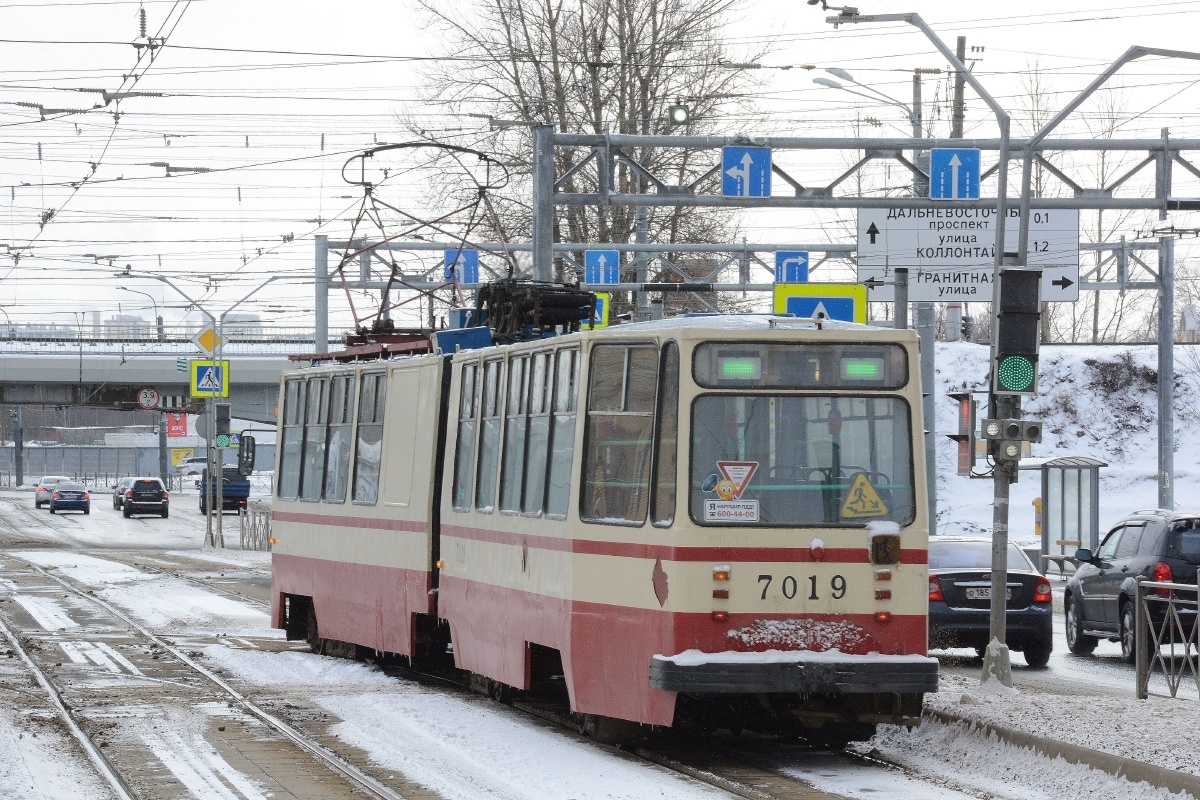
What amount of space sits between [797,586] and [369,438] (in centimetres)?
628

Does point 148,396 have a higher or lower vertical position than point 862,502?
higher

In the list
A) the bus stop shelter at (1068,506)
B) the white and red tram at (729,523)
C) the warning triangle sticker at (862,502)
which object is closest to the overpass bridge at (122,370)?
the bus stop shelter at (1068,506)

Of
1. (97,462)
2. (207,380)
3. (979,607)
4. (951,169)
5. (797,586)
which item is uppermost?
(951,169)

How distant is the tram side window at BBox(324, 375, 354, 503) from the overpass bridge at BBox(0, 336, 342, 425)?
54.5 m

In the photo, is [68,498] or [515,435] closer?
[515,435]

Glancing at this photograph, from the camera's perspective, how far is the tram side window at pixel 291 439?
709 inches

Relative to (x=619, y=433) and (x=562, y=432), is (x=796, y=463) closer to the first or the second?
(x=619, y=433)

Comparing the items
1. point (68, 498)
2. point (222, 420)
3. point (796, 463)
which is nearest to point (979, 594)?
point (796, 463)

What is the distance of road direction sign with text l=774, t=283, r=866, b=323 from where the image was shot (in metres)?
24.1

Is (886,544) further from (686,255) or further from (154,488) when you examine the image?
(154,488)

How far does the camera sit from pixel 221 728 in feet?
39.6

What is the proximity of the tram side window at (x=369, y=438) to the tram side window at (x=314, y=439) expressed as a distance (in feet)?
3.49

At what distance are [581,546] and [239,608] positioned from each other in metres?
14.4

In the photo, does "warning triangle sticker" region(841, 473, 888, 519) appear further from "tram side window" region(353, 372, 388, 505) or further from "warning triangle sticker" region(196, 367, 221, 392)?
"warning triangle sticker" region(196, 367, 221, 392)
